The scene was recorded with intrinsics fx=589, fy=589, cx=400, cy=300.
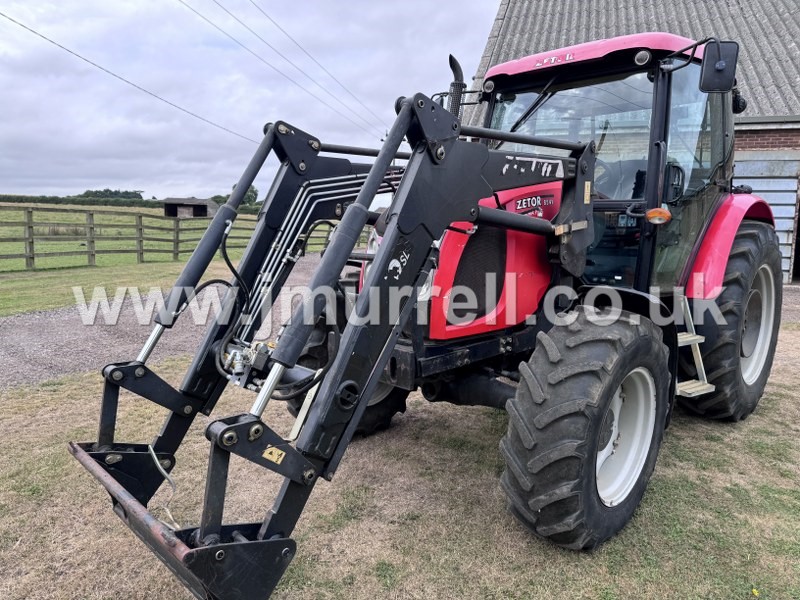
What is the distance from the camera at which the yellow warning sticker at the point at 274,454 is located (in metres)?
1.99

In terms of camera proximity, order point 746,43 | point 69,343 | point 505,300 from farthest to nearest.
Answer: point 746,43 → point 69,343 → point 505,300

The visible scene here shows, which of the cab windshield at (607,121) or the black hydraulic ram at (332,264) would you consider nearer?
→ the black hydraulic ram at (332,264)

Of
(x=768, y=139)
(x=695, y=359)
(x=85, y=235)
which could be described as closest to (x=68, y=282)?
(x=85, y=235)

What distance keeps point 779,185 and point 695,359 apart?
8.85 metres

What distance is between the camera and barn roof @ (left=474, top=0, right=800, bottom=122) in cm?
1111

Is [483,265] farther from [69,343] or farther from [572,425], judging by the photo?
[69,343]

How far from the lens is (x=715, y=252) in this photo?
3.83 metres

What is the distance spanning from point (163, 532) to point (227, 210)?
4.83 feet

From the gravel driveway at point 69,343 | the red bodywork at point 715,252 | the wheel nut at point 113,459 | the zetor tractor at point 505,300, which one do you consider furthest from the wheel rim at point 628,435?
the gravel driveway at point 69,343

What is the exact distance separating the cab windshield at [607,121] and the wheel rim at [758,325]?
1749mm

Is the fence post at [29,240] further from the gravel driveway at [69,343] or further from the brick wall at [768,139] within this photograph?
the brick wall at [768,139]

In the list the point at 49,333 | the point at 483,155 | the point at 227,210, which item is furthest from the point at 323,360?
the point at 49,333

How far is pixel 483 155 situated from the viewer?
2.58 metres

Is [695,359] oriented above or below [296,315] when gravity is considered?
below
